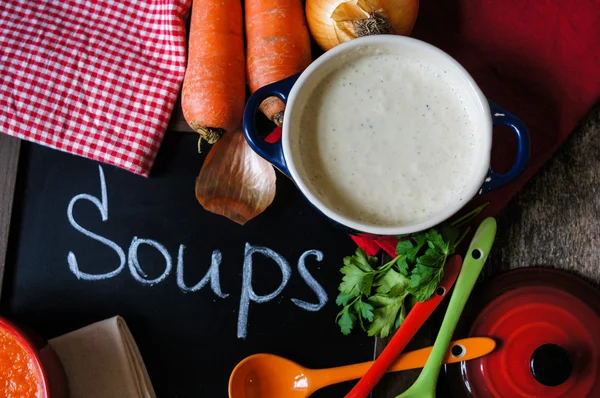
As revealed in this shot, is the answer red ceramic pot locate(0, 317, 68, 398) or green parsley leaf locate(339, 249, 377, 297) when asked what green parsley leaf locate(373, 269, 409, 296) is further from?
red ceramic pot locate(0, 317, 68, 398)

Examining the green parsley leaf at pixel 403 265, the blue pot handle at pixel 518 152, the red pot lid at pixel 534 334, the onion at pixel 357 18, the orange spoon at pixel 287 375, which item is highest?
the onion at pixel 357 18

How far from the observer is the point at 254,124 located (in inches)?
33.9


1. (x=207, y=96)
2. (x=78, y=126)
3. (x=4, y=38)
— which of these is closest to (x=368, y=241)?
(x=207, y=96)

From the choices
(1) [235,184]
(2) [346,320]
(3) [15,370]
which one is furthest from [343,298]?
(3) [15,370]

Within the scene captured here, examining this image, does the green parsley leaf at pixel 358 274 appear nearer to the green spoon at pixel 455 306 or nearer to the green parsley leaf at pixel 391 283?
the green parsley leaf at pixel 391 283

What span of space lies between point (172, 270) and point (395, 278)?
1.21ft

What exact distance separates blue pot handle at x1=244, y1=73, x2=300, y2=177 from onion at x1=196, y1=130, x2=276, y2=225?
15 cm

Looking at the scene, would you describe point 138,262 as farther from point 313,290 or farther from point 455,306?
point 455,306

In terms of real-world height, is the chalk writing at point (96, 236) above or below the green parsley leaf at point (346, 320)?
above

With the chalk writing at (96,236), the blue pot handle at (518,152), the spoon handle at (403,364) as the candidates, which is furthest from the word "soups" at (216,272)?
the blue pot handle at (518,152)

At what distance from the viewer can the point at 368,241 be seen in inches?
38.6

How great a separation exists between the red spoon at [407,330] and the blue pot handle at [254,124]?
1.00 ft

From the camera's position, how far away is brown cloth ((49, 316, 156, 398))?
0.97m

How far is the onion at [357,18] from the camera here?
35.9 inches
